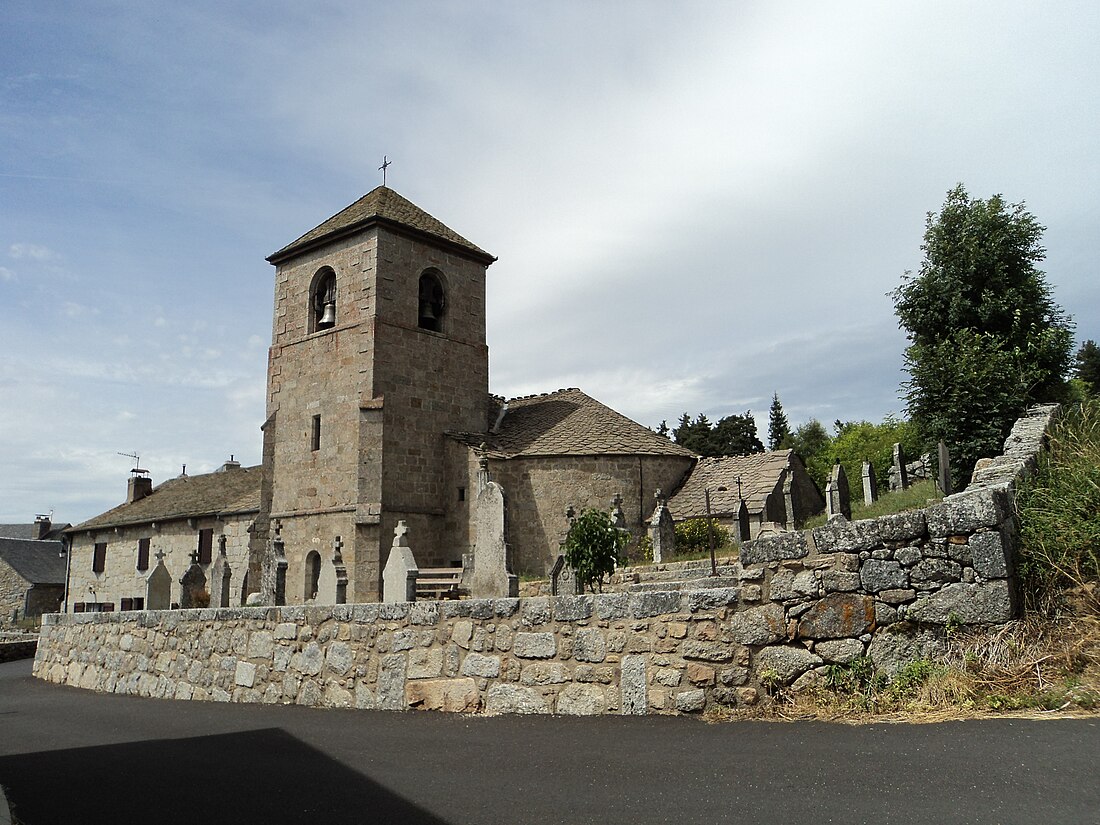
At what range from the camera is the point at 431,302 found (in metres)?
25.9

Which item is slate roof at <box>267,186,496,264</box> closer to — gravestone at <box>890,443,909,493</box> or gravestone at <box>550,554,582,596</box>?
gravestone at <box>550,554,582,596</box>

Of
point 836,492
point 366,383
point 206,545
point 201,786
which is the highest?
point 366,383

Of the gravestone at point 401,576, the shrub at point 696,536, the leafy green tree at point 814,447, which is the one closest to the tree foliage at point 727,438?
the leafy green tree at point 814,447

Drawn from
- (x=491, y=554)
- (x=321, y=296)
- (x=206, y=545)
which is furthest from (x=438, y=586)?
(x=206, y=545)

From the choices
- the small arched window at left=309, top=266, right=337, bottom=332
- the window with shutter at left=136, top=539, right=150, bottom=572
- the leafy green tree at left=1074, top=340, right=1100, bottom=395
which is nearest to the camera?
the small arched window at left=309, top=266, right=337, bottom=332

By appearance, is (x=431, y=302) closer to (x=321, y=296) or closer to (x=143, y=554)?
(x=321, y=296)

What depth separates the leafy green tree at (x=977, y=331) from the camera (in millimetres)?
16672

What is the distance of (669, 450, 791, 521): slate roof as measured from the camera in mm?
23969

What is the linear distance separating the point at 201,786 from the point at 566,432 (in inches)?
802

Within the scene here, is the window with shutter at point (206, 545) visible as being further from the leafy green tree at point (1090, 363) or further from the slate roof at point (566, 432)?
the leafy green tree at point (1090, 363)

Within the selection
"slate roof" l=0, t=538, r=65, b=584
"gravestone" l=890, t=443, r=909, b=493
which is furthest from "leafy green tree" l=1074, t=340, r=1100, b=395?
"slate roof" l=0, t=538, r=65, b=584

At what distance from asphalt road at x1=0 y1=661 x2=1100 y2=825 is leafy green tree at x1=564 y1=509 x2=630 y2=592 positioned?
4967mm

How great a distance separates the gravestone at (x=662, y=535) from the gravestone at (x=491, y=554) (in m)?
8.01

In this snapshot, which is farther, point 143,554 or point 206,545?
point 143,554
